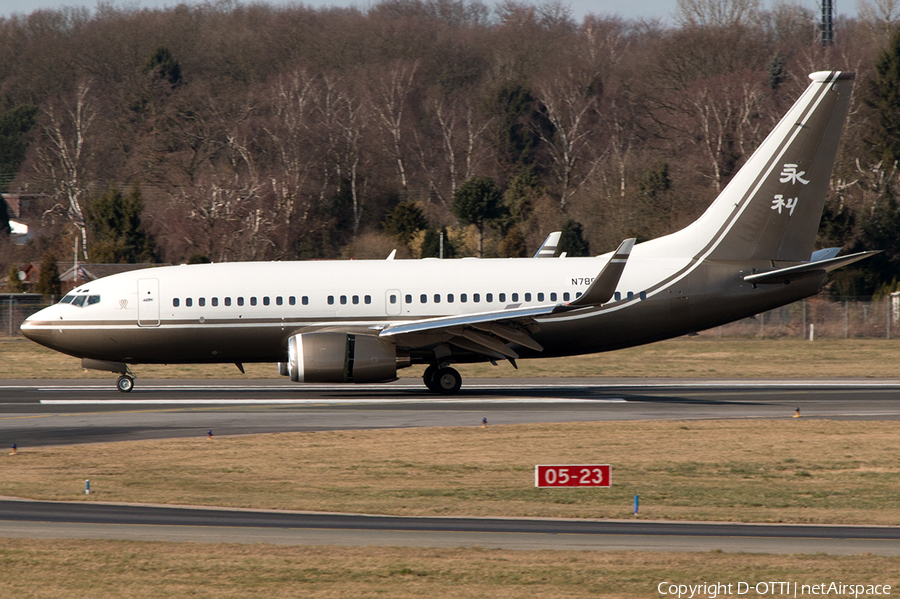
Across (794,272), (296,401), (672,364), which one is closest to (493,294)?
(296,401)

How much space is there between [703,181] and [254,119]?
41863 mm

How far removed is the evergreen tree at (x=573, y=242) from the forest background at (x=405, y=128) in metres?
0.17

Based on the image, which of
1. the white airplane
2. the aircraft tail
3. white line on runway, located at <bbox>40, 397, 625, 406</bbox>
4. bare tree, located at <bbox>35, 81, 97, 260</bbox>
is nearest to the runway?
white line on runway, located at <bbox>40, 397, 625, 406</bbox>

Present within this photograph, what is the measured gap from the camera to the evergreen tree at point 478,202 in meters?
73.8

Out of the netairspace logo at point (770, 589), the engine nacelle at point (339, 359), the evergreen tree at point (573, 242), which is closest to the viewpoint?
the netairspace logo at point (770, 589)

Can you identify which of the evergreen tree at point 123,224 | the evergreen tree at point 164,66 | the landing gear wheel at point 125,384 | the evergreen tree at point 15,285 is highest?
the evergreen tree at point 164,66

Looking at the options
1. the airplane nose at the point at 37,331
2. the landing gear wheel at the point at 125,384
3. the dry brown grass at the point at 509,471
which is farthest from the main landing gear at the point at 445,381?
the airplane nose at the point at 37,331

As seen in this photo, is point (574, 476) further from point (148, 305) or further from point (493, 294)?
point (148, 305)

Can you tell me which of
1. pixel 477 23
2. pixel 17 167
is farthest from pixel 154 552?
pixel 477 23

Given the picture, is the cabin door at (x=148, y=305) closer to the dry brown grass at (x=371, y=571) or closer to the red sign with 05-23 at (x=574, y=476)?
the dry brown grass at (x=371, y=571)

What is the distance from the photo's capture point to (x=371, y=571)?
12.2m

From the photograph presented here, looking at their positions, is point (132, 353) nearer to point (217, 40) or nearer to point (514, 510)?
point (514, 510)

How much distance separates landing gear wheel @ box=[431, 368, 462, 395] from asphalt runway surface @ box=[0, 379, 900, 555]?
52cm

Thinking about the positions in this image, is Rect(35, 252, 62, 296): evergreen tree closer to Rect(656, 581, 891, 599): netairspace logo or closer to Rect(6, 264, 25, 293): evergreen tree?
Rect(6, 264, 25, 293): evergreen tree
